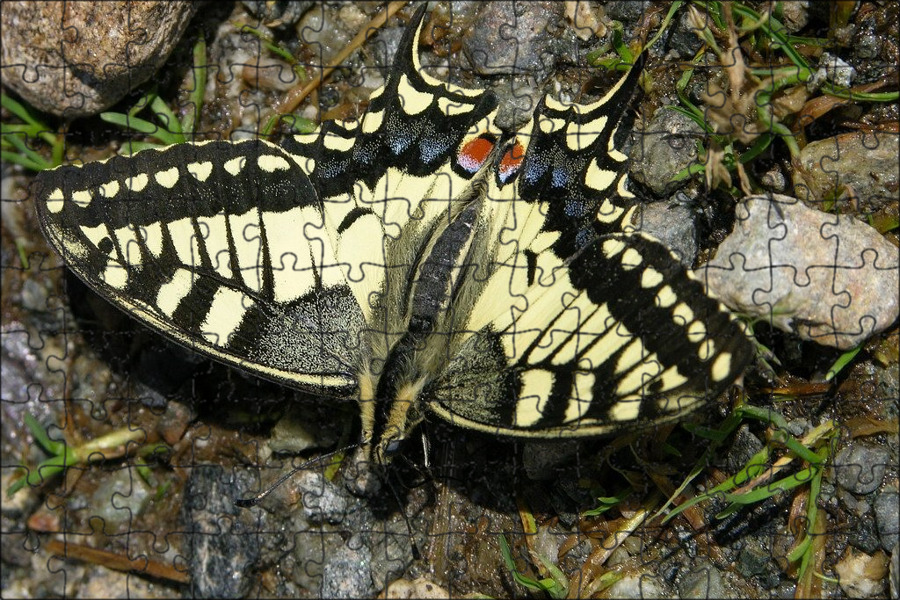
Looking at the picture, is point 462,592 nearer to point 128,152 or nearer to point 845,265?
point 845,265

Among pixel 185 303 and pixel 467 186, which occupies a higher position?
pixel 467 186

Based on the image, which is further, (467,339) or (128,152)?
(128,152)

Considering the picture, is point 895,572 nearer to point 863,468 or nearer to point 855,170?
point 863,468

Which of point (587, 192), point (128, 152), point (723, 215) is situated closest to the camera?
point (587, 192)

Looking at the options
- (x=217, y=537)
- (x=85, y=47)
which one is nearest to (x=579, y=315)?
(x=217, y=537)

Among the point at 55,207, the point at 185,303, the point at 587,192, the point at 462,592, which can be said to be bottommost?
the point at 462,592

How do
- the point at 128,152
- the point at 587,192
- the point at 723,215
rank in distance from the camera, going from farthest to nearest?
the point at 128,152, the point at 723,215, the point at 587,192

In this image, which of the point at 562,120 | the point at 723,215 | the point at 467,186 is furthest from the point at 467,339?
the point at 723,215

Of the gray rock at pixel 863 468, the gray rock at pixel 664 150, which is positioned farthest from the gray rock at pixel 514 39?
the gray rock at pixel 863 468

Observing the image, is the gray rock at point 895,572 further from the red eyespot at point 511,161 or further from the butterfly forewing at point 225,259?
the butterfly forewing at point 225,259
